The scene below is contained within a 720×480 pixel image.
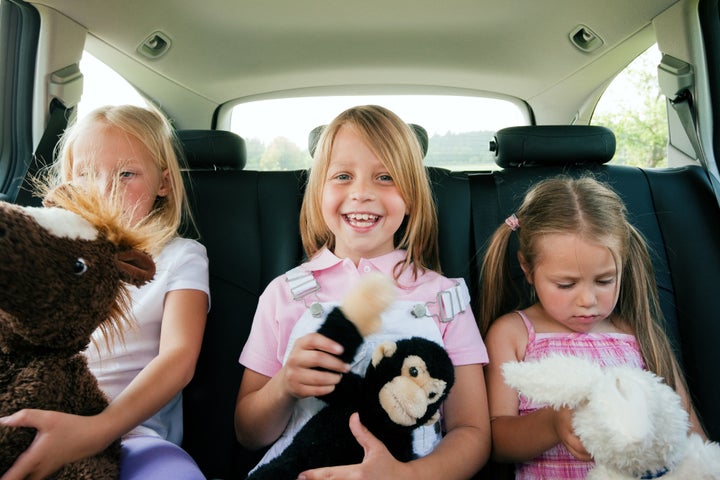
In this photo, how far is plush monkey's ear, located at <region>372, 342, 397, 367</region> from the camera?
833mm

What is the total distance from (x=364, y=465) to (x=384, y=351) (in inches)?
8.5

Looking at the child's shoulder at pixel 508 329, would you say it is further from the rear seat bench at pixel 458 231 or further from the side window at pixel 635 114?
the side window at pixel 635 114

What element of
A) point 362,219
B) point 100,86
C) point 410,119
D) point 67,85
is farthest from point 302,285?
point 410,119

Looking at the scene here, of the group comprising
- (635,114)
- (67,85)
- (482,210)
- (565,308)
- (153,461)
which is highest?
(635,114)

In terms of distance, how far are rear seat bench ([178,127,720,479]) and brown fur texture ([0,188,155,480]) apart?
2.03 feet

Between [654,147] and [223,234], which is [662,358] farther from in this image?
[654,147]

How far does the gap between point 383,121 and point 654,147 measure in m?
2.02

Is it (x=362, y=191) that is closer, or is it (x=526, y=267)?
(x=362, y=191)

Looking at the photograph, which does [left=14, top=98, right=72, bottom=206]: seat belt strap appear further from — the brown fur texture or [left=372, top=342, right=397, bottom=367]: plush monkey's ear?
[left=372, top=342, right=397, bottom=367]: plush monkey's ear

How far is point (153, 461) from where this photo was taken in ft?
3.39

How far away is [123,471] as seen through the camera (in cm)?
99

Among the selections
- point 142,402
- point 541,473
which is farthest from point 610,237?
point 142,402

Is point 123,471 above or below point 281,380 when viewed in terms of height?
below

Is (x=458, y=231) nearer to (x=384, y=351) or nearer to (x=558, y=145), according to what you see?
(x=558, y=145)
